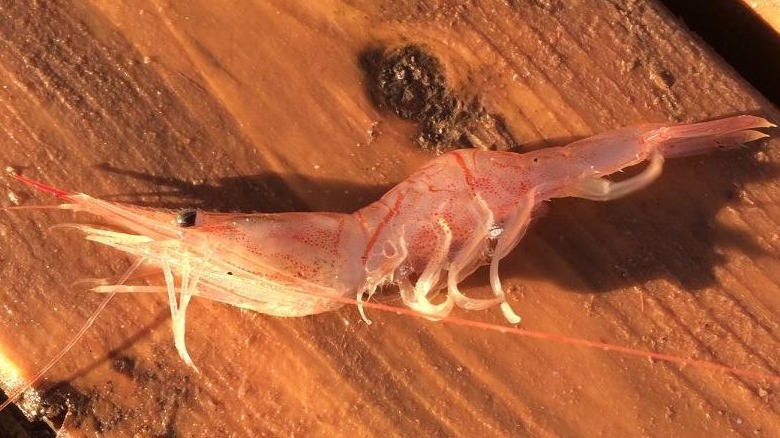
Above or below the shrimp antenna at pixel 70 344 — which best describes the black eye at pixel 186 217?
above

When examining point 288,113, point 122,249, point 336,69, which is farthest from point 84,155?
point 336,69

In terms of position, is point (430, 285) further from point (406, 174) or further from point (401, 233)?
point (406, 174)

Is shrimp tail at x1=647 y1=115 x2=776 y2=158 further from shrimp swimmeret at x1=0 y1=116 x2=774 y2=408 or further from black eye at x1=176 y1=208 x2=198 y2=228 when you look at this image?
black eye at x1=176 y1=208 x2=198 y2=228

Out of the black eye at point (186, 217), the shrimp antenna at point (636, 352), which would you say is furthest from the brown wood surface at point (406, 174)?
the black eye at point (186, 217)

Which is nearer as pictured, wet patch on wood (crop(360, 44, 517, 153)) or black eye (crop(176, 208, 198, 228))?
black eye (crop(176, 208, 198, 228))

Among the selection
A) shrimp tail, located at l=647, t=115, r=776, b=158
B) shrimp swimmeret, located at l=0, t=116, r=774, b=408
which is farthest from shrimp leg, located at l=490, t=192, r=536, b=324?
shrimp tail, located at l=647, t=115, r=776, b=158

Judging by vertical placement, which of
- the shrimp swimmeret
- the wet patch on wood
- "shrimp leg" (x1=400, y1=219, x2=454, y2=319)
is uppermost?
the wet patch on wood

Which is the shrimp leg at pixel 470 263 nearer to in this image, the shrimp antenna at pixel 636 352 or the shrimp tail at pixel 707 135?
the shrimp antenna at pixel 636 352
